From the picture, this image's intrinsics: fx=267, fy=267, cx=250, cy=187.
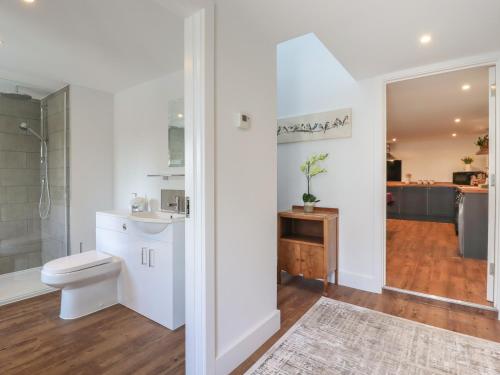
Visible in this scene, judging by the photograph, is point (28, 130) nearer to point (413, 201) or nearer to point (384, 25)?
point (384, 25)

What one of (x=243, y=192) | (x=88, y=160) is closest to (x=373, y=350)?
(x=243, y=192)

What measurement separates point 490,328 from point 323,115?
2336 millimetres

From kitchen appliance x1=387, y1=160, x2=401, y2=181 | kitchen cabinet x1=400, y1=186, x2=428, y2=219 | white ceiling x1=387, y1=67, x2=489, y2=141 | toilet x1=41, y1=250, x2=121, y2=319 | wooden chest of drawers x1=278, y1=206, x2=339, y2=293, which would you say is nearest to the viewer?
toilet x1=41, y1=250, x2=121, y2=319

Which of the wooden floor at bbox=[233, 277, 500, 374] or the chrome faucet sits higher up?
the chrome faucet

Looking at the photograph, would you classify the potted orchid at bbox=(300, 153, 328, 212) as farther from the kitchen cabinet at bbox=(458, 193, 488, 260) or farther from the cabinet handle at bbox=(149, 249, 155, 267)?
the kitchen cabinet at bbox=(458, 193, 488, 260)

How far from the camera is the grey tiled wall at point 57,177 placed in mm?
3156

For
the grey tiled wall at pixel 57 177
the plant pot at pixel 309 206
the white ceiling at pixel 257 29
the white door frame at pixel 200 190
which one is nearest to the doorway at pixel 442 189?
the white ceiling at pixel 257 29

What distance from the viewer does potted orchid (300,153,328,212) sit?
9.52 feet

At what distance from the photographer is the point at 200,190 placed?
1.39 meters

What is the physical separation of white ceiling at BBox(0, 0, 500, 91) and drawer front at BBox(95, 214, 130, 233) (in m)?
1.48

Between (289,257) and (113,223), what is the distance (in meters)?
1.76

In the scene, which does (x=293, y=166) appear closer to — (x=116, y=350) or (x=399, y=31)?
(x=399, y=31)

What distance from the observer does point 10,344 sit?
1856 mm

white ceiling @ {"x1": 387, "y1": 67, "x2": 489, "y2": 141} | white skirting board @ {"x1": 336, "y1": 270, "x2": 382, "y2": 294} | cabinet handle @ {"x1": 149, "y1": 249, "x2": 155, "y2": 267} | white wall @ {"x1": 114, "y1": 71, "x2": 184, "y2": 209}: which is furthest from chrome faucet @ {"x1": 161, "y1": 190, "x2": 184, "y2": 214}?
white ceiling @ {"x1": 387, "y1": 67, "x2": 489, "y2": 141}
